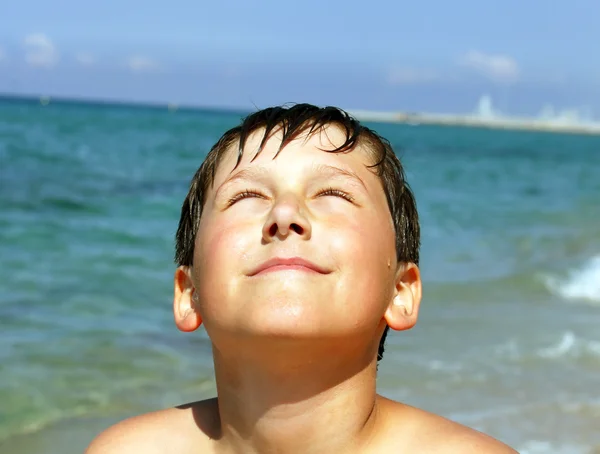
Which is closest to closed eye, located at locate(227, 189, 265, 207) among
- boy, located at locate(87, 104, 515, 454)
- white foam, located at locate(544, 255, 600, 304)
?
boy, located at locate(87, 104, 515, 454)

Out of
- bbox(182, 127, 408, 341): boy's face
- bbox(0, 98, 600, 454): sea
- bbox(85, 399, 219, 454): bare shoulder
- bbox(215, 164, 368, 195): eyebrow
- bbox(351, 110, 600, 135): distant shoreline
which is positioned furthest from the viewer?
bbox(351, 110, 600, 135): distant shoreline

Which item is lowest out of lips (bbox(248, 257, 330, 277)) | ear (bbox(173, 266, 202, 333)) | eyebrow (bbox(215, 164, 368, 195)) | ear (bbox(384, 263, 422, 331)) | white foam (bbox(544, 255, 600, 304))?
white foam (bbox(544, 255, 600, 304))

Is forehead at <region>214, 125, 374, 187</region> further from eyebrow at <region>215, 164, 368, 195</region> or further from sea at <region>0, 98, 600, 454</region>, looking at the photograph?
sea at <region>0, 98, 600, 454</region>

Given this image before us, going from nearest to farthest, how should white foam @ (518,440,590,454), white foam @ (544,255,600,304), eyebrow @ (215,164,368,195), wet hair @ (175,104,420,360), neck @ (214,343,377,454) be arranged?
1. neck @ (214,343,377,454)
2. eyebrow @ (215,164,368,195)
3. wet hair @ (175,104,420,360)
4. white foam @ (518,440,590,454)
5. white foam @ (544,255,600,304)

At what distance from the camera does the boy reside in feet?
6.30

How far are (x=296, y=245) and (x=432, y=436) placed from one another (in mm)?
645

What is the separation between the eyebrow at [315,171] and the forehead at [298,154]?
0.01m

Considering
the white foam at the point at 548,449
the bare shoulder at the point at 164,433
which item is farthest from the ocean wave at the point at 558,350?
the bare shoulder at the point at 164,433

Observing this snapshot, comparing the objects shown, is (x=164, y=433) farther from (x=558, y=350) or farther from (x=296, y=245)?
Answer: (x=558, y=350)

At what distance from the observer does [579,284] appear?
23.5 feet

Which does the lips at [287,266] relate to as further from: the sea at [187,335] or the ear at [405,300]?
the sea at [187,335]

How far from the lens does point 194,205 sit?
238 cm

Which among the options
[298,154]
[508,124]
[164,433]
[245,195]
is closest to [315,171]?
[298,154]

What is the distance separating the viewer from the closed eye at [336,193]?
209 centimetres
